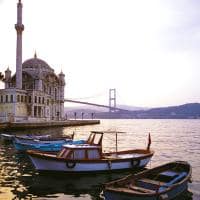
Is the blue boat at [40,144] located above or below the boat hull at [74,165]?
above

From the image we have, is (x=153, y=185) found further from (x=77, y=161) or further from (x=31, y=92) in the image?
(x=31, y=92)

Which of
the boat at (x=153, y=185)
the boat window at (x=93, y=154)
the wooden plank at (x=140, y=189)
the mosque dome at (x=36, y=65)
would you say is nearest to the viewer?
the boat at (x=153, y=185)

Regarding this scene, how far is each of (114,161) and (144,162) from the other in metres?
2.88

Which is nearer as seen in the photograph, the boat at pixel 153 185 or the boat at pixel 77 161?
A: the boat at pixel 153 185

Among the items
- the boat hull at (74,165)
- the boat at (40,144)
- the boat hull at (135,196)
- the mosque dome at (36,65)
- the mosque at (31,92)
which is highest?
the mosque dome at (36,65)

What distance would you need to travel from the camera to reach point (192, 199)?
1745cm

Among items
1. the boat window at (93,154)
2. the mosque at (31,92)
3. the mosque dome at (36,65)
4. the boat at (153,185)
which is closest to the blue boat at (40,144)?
the boat window at (93,154)

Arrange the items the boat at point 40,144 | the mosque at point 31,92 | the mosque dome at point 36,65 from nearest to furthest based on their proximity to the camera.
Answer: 1. the boat at point 40,144
2. the mosque at point 31,92
3. the mosque dome at point 36,65

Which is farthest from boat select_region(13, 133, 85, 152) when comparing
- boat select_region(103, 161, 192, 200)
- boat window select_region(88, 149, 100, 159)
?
boat select_region(103, 161, 192, 200)

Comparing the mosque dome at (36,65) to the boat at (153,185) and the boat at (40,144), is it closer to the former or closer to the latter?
the boat at (40,144)

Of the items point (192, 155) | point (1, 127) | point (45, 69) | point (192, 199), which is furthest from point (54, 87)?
point (192, 199)

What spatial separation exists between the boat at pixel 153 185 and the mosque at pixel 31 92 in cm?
5854

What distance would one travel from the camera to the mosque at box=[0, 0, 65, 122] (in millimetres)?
77875

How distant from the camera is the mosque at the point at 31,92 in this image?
77.9 m
